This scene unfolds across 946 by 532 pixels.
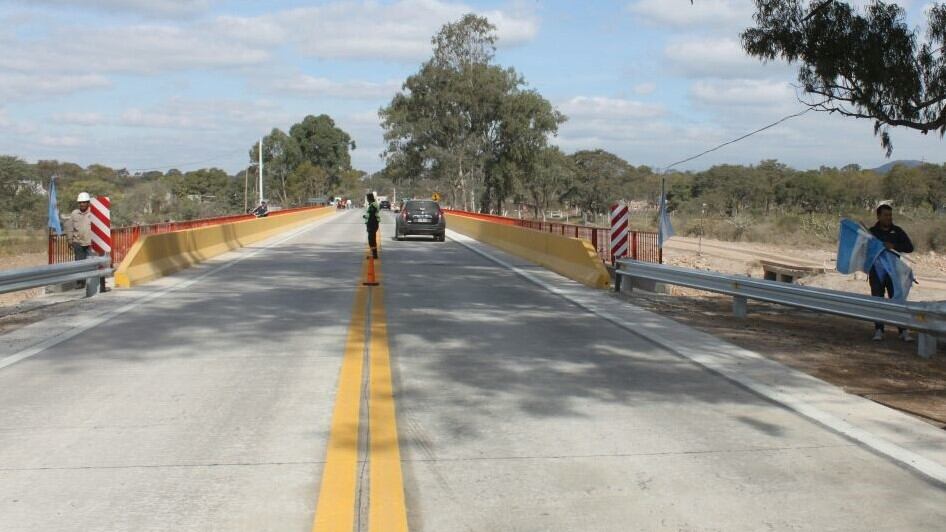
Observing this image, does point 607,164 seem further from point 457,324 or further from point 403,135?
point 457,324

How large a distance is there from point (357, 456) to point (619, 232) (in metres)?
12.1

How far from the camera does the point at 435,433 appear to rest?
250 inches

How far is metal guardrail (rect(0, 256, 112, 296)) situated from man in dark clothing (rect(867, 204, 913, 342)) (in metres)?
10.8

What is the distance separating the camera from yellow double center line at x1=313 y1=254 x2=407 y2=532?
4.67 m

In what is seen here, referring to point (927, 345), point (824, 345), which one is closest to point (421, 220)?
point (824, 345)

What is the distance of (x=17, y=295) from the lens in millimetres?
25031

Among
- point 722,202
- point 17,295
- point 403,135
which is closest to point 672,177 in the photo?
point 722,202

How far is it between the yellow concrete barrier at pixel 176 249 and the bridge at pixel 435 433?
4.76 m

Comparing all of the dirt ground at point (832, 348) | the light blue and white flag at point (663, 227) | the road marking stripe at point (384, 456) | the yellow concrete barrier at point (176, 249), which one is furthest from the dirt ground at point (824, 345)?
the road marking stripe at point (384, 456)

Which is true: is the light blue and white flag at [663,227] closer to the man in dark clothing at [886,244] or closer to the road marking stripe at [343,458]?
the man in dark clothing at [886,244]

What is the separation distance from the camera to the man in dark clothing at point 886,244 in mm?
10836

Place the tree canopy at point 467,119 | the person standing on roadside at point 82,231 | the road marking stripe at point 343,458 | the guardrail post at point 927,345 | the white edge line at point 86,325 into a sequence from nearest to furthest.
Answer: the road marking stripe at point 343,458 → the white edge line at point 86,325 → the guardrail post at point 927,345 → the person standing on roadside at point 82,231 → the tree canopy at point 467,119

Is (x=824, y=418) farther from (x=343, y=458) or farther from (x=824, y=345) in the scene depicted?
(x=824, y=345)

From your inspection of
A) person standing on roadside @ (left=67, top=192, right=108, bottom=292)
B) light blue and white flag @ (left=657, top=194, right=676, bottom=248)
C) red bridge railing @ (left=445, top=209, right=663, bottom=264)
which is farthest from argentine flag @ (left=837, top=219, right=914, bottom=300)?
person standing on roadside @ (left=67, top=192, right=108, bottom=292)
